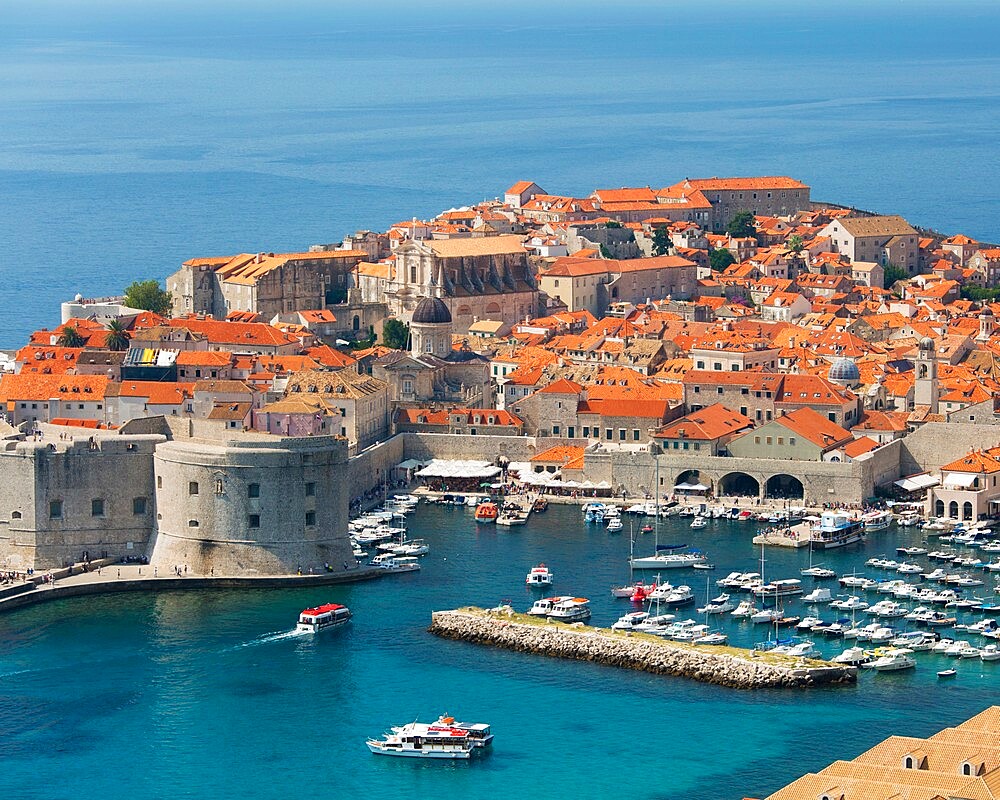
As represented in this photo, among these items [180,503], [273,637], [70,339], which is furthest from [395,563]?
[70,339]

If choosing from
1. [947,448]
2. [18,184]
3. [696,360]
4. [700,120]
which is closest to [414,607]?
[947,448]

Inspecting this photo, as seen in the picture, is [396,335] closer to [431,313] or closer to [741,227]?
[431,313]

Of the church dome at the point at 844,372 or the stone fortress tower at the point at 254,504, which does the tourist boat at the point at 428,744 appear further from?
the church dome at the point at 844,372

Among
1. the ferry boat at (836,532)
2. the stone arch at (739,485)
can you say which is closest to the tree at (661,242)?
the stone arch at (739,485)

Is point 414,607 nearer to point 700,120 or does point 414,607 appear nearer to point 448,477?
point 448,477

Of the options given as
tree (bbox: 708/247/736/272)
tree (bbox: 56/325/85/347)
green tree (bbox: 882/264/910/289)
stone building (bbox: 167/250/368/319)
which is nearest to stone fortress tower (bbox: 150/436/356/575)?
tree (bbox: 56/325/85/347)

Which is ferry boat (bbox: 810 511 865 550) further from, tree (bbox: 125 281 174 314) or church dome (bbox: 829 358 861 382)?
tree (bbox: 125 281 174 314)
